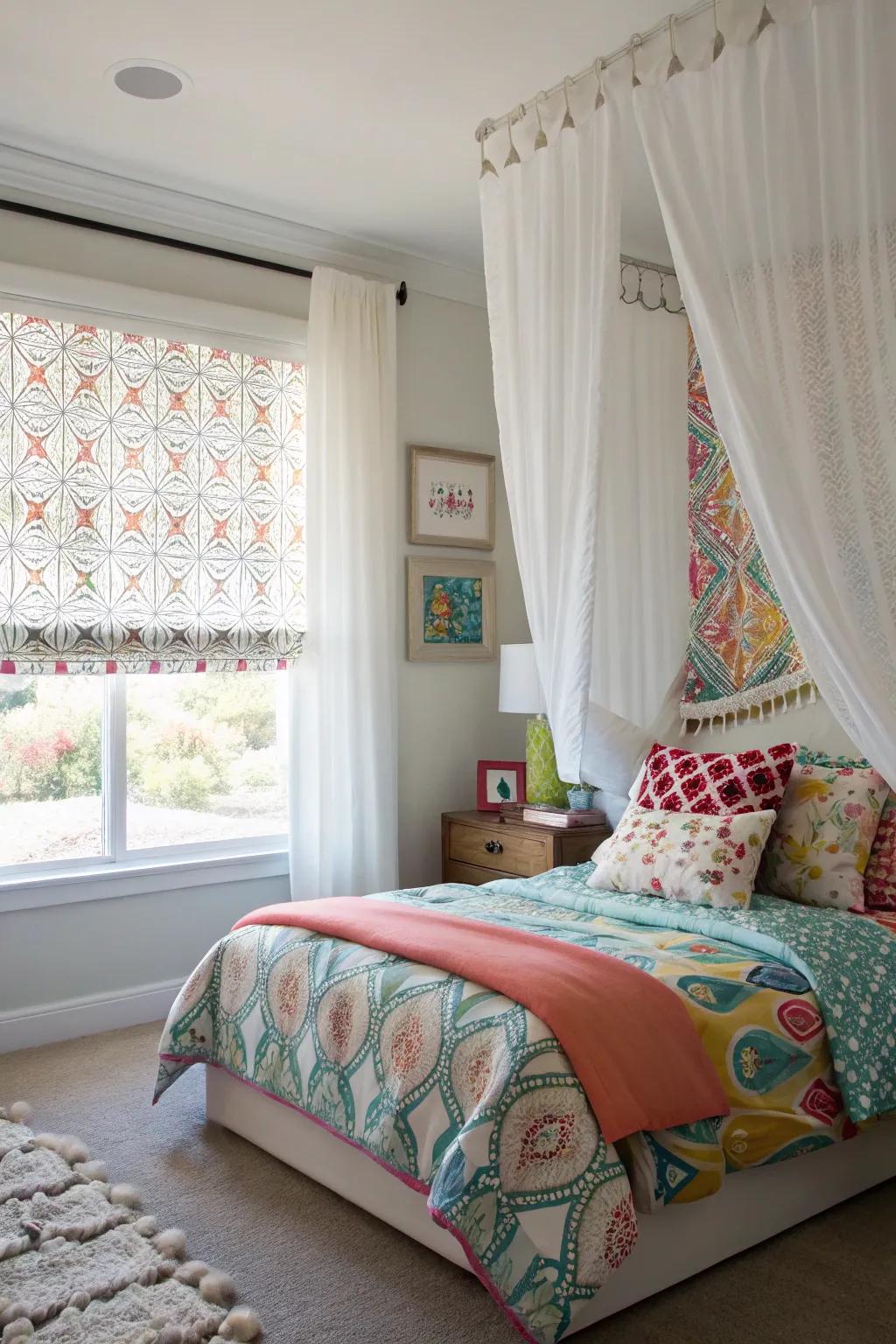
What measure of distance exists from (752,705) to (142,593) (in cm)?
212

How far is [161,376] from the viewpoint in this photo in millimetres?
4012

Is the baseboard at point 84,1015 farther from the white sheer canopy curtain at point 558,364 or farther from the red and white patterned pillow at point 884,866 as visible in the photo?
the red and white patterned pillow at point 884,866

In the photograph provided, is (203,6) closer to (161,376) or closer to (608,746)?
(161,376)

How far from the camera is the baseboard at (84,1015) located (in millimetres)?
3721

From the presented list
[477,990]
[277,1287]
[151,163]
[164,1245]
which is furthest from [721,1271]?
[151,163]

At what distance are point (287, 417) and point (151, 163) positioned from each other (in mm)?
977

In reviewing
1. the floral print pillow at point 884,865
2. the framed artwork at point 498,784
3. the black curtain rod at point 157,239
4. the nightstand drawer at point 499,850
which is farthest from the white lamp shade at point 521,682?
the black curtain rod at point 157,239

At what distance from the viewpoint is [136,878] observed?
396 centimetres

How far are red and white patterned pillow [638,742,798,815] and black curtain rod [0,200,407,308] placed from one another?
222cm

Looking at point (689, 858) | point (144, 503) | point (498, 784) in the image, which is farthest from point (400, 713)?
point (689, 858)

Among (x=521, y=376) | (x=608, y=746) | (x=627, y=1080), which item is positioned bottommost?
(x=627, y=1080)

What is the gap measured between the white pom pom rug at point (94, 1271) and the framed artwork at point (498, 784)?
2.13m

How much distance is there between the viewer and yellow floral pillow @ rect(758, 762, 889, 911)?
122 inches

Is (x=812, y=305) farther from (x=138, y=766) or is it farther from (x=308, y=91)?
(x=138, y=766)
